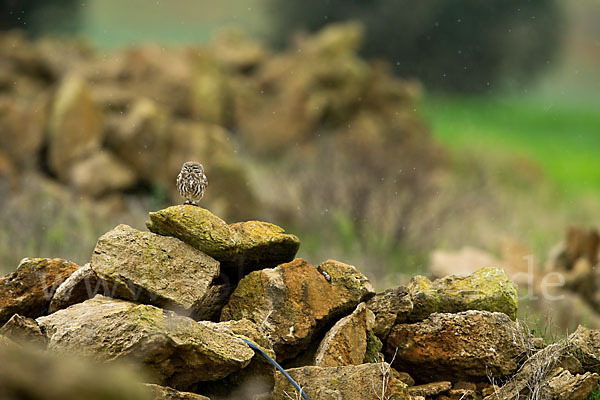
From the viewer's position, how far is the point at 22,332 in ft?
12.5

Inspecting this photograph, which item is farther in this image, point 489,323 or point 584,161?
point 584,161

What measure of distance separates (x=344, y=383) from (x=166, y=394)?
0.86 m

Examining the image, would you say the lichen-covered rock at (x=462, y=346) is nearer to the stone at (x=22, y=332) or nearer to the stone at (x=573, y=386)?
the stone at (x=573, y=386)

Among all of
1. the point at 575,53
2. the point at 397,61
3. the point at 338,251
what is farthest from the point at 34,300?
the point at 575,53

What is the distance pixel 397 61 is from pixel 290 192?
20.2 m

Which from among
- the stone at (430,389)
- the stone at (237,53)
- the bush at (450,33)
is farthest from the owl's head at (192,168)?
the bush at (450,33)

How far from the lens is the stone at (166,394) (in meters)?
3.67

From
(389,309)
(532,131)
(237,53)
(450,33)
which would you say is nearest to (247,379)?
(389,309)

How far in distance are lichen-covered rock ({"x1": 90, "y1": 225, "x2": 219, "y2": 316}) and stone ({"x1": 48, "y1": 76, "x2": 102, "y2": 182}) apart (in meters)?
8.62

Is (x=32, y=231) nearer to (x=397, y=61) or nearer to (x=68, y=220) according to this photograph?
(x=68, y=220)

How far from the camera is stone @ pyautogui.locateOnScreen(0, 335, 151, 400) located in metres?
1.93

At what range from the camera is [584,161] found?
25.3 m

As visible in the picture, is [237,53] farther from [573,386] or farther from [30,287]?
[573,386]

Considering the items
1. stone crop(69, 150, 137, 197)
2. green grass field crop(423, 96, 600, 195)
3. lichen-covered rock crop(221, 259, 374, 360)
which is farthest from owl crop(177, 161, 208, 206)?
green grass field crop(423, 96, 600, 195)
